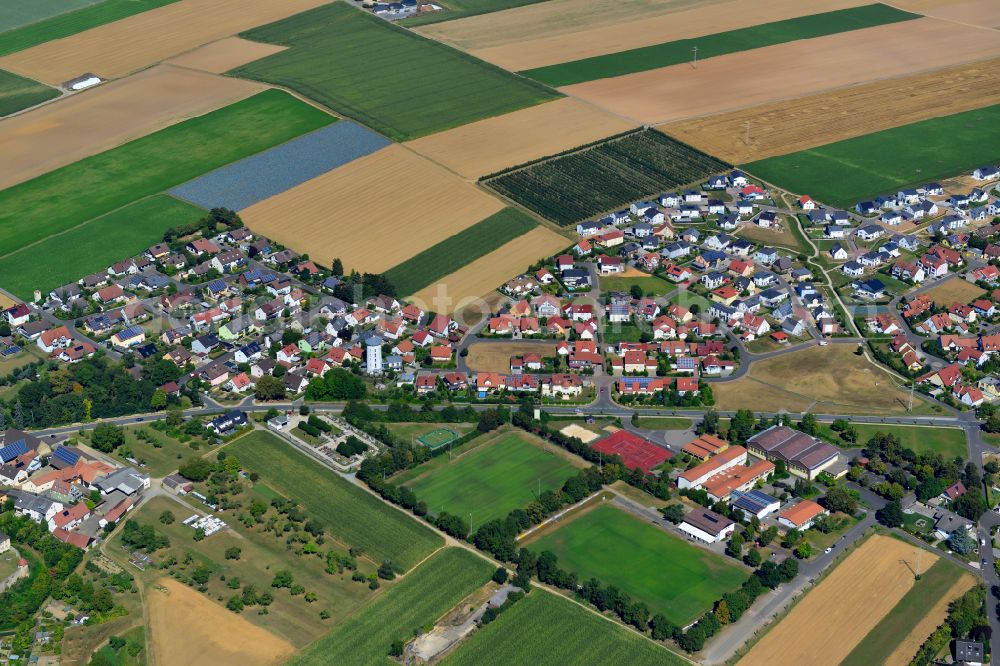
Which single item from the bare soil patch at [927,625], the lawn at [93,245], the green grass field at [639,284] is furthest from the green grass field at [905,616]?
the lawn at [93,245]

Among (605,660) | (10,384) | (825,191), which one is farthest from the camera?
(825,191)

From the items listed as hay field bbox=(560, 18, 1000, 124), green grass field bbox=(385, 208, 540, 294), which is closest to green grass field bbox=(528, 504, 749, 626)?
green grass field bbox=(385, 208, 540, 294)

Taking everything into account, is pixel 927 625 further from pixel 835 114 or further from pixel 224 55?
pixel 224 55

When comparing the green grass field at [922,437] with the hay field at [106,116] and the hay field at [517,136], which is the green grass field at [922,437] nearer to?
the hay field at [517,136]

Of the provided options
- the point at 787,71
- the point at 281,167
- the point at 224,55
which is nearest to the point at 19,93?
the point at 224,55

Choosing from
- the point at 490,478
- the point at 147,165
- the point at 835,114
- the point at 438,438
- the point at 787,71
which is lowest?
the point at 490,478

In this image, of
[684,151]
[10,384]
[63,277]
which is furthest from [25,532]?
[684,151]

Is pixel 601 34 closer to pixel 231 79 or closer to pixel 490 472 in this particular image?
pixel 231 79
